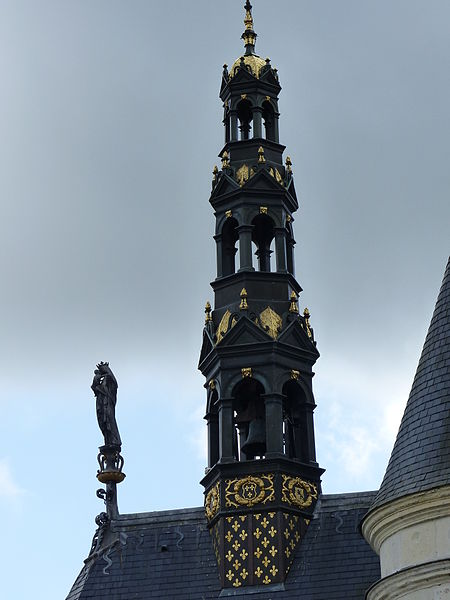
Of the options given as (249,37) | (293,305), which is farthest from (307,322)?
(249,37)

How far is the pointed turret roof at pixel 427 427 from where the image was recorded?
112ft

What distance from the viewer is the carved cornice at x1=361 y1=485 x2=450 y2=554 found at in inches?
1330

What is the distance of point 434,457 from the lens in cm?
3438

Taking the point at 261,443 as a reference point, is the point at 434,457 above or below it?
below

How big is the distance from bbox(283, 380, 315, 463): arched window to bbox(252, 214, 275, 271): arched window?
4089mm

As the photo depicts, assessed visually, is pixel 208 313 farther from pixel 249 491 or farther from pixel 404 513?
pixel 404 513

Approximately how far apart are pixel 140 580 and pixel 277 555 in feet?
11.2

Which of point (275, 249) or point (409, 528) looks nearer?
point (409, 528)

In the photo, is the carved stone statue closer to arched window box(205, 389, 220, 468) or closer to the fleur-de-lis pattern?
arched window box(205, 389, 220, 468)

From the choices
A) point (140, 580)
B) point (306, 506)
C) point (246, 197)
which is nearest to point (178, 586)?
point (140, 580)

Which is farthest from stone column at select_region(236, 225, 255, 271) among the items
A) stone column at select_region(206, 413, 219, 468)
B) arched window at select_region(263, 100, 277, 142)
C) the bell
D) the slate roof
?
the slate roof

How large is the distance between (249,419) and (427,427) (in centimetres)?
977

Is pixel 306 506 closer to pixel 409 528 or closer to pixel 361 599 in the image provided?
pixel 361 599

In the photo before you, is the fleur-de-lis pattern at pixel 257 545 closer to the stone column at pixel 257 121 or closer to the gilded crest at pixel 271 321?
the gilded crest at pixel 271 321
